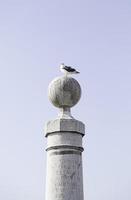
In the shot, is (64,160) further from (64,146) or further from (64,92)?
(64,92)

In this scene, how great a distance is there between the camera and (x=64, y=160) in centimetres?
917

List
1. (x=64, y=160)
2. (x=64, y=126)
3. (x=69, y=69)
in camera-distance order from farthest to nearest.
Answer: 1. (x=69, y=69)
2. (x=64, y=126)
3. (x=64, y=160)

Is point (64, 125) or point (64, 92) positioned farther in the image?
point (64, 92)

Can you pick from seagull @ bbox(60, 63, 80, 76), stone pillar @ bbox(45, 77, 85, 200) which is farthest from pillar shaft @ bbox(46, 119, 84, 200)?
seagull @ bbox(60, 63, 80, 76)

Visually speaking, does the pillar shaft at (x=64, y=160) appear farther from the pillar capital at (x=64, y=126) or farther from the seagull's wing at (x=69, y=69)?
the seagull's wing at (x=69, y=69)

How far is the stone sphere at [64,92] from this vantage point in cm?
962

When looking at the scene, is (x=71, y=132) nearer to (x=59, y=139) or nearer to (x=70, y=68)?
(x=59, y=139)

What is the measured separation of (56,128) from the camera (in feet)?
31.0

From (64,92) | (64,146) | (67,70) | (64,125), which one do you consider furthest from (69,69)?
(64,146)

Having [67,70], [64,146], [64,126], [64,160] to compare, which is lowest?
[64,160]

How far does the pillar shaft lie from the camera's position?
29.6ft

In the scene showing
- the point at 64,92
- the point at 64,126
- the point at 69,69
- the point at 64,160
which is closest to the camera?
the point at 64,160

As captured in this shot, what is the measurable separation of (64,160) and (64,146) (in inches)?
12.7

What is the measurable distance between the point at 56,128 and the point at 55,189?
141 centimetres
